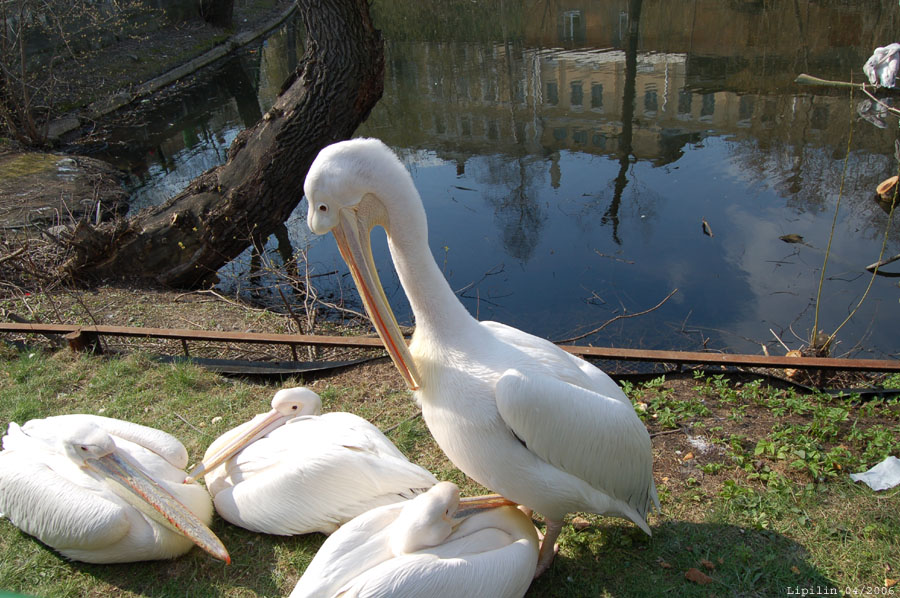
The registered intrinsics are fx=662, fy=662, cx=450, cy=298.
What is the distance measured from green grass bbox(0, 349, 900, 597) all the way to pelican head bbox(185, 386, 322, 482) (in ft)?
0.85

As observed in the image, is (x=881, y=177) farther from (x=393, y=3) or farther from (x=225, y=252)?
(x=393, y=3)

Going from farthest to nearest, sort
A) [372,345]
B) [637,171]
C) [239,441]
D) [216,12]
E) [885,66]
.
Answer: [216,12]
[637,171]
[372,345]
[885,66]
[239,441]

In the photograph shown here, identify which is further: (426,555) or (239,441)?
(239,441)

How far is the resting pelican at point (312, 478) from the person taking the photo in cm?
249

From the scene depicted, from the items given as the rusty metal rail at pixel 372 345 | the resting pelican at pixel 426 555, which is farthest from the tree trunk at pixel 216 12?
the resting pelican at pixel 426 555

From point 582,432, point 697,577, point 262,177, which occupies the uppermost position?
point 262,177

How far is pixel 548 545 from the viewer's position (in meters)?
2.38

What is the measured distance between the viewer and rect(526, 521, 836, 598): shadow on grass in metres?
2.26

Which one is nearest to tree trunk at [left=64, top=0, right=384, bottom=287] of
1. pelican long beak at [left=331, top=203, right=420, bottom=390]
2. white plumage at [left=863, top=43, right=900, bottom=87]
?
pelican long beak at [left=331, top=203, right=420, bottom=390]

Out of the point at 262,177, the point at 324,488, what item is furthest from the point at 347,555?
the point at 262,177

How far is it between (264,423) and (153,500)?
546 millimetres

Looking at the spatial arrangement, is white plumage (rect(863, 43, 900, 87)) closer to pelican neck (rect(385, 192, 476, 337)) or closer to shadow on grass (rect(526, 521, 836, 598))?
shadow on grass (rect(526, 521, 836, 598))

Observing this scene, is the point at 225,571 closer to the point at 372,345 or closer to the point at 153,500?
the point at 153,500

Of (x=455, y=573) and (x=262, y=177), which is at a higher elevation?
(x=262, y=177)
